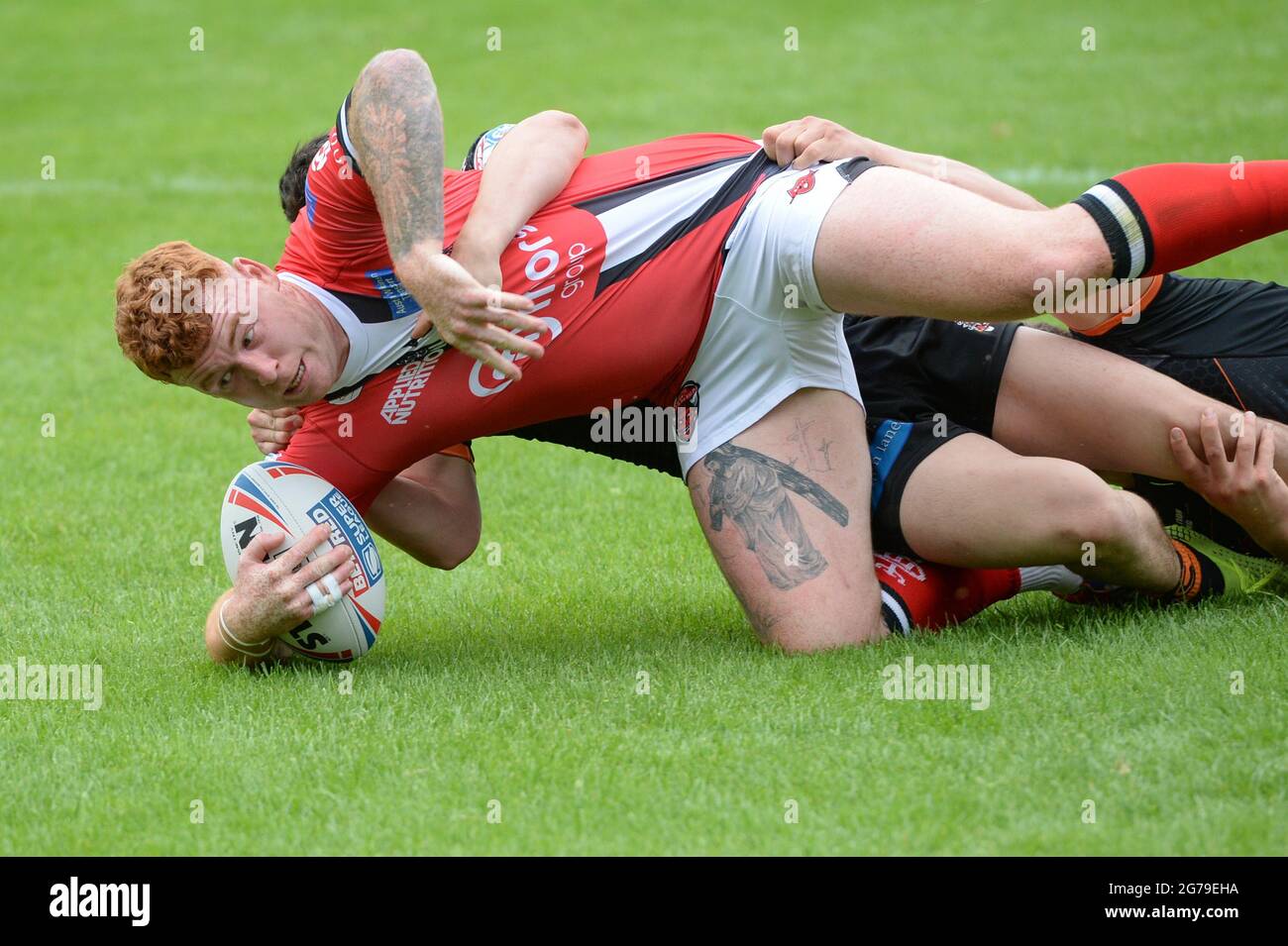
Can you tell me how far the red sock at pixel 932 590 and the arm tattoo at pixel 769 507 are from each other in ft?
0.83

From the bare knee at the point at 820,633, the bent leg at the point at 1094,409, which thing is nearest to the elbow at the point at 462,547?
the bare knee at the point at 820,633

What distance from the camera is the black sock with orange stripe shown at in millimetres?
4719

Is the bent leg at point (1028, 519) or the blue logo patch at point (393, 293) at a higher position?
the blue logo patch at point (393, 293)

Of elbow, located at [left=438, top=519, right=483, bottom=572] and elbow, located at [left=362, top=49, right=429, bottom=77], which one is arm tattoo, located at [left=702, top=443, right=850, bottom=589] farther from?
elbow, located at [left=362, top=49, right=429, bottom=77]

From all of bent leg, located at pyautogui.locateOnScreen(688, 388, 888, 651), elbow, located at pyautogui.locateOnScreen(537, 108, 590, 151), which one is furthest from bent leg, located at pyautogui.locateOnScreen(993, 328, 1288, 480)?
elbow, located at pyautogui.locateOnScreen(537, 108, 590, 151)

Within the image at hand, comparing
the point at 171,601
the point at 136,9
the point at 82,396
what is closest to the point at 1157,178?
the point at 171,601

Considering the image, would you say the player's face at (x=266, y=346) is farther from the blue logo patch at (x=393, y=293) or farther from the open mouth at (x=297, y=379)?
the blue logo patch at (x=393, y=293)

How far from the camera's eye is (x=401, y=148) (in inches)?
161

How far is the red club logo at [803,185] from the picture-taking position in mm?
4496

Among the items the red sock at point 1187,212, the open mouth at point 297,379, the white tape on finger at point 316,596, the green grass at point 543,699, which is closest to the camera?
the green grass at point 543,699

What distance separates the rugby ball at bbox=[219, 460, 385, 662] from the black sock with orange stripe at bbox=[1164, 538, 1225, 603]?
7.98ft

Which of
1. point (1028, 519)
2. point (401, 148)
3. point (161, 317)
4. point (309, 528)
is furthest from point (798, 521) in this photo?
point (161, 317)

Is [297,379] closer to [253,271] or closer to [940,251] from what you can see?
[253,271]
